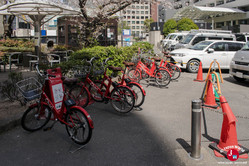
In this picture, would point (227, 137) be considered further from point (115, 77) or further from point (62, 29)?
point (62, 29)

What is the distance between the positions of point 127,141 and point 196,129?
1.27m

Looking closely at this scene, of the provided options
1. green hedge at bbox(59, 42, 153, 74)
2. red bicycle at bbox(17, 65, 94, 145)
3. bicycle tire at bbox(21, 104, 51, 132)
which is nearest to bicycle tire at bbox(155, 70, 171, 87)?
green hedge at bbox(59, 42, 153, 74)

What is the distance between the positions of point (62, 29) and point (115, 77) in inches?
375

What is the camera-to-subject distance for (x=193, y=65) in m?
12.3

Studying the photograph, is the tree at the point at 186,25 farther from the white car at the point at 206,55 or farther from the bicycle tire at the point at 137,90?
the bicycle tire at the point at 137,90

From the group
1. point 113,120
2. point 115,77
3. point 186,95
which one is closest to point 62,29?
point 115,77

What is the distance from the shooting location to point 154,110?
616 cm

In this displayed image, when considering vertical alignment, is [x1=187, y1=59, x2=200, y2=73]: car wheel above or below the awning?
below

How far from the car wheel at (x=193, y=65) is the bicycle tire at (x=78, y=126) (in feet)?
30.5

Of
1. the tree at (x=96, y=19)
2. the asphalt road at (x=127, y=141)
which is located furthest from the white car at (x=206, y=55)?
the asphalt road at (x=127, y=141)

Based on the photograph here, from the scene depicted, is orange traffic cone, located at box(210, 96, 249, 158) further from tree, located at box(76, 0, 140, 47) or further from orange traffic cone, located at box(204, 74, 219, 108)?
tree, located at box(76, 0, 140, 47)

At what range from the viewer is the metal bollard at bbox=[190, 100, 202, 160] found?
3.40 m

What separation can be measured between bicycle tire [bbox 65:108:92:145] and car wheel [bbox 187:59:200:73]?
9290 millimetres

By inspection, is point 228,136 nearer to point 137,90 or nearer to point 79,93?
point 137,90
